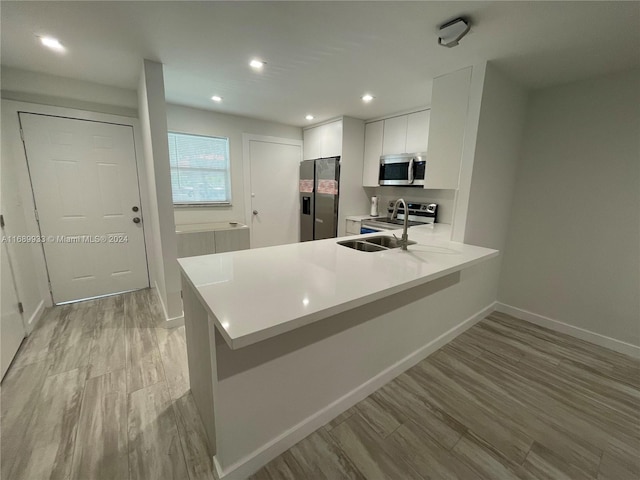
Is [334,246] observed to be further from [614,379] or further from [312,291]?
[614,379]

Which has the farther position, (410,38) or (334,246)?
(334,246)

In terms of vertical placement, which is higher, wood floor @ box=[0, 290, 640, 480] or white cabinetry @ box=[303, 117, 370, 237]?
white cabinetry @ box=[303, 117, 370, 237]

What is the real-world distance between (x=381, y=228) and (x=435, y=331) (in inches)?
59.7

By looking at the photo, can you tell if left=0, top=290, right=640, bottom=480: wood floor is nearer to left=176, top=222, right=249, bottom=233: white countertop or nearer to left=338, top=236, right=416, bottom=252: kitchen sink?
left=338, top=236, right=416, bottom=252: kitchen sink

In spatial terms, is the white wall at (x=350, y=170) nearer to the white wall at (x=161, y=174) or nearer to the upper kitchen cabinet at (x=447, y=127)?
the upper kitchen cabinet at (x=447, y=127)

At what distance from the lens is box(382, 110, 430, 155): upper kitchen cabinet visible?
125 inches

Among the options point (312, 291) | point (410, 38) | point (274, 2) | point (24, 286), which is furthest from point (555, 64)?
point (24, 286)

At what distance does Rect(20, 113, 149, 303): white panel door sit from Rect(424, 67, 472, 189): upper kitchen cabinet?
336cm

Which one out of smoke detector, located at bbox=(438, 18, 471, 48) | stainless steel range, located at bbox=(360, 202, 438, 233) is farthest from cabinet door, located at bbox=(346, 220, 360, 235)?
smoke detector, located at bbox=(438, 18, 471, 48)

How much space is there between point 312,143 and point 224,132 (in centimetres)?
137

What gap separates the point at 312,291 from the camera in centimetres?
114

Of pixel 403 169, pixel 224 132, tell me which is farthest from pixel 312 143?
pixel 403 169

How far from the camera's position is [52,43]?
190 cm

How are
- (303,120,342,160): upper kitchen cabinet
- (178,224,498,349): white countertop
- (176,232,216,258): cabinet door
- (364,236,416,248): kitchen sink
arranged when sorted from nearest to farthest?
(178,224,498,349): white countertop → (364,236,416,248): kitchen sink → (176,232,216,258): cabinet door → (303,120,342,160): upper kitchen cabinet
